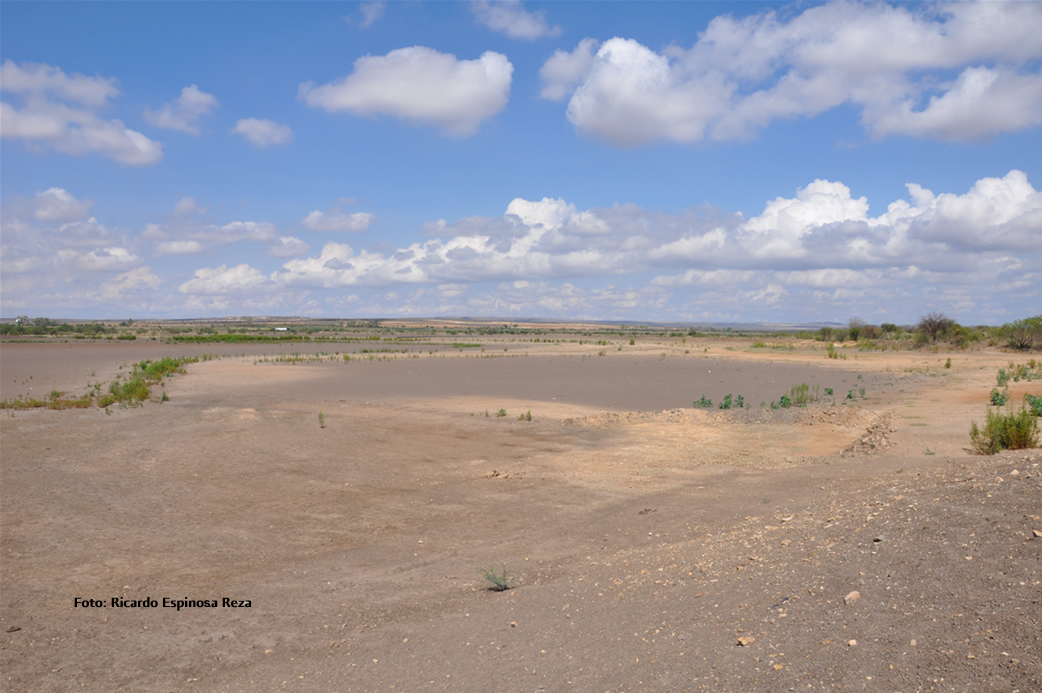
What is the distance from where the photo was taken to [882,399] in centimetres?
2328

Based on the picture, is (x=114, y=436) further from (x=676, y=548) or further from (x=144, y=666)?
(x=676, y=548)

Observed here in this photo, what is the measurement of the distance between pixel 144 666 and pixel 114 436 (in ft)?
41.9

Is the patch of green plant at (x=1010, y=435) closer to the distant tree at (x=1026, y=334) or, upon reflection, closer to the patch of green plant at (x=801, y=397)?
the patch of green plant at (x=801, y=397)

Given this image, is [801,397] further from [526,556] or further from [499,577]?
[499,577]

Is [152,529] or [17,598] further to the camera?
[152,529]

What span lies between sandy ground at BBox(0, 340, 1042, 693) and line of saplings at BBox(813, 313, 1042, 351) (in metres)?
44.1

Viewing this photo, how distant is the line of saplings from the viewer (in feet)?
171

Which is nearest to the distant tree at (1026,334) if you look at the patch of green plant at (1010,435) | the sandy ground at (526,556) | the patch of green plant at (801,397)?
the patch of green plant at (801,397)

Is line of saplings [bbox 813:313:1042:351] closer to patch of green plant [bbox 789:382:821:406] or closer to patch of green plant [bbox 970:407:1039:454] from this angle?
patch of green plant [bbox 789:382:821:406]

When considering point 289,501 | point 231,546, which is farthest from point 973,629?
point 289,501

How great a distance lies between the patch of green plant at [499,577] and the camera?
7.17m

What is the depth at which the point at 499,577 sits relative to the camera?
24.7ft

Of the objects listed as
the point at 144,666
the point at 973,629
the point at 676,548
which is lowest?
the point at 144,666

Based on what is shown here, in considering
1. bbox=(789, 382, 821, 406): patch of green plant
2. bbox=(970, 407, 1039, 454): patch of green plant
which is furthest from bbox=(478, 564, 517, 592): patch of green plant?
bbox=(789, 382, 821, 406): patch of green plant
